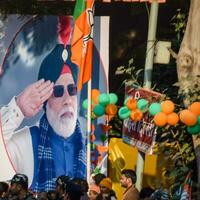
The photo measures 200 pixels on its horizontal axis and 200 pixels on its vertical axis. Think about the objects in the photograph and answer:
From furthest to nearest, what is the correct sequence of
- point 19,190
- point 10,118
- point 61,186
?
point 10,118 < point 19,190 < point 61,186

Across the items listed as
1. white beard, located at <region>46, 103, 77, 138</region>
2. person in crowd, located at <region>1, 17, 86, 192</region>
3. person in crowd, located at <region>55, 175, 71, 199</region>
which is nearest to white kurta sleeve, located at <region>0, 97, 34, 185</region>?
person in crowd, located at <region>1, 17, 86, 192</region>

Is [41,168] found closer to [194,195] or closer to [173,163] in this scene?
[173,163]

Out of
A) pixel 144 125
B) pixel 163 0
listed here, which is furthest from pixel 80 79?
pixel 163 0

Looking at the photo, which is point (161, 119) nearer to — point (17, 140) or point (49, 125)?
point (49, 125)

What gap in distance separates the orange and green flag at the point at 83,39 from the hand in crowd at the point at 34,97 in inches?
71.1

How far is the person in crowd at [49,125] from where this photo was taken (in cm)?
1320

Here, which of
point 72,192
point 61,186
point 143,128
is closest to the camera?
point 72,192

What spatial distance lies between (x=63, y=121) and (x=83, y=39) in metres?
2.17

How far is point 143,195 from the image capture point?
30.6ft

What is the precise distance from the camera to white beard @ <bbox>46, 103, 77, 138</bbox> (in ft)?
43.4

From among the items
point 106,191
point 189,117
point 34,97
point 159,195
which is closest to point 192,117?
point 189,117

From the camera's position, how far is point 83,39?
457 inches

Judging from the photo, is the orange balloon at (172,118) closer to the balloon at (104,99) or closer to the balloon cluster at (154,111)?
the balloon cluster at (154,111)

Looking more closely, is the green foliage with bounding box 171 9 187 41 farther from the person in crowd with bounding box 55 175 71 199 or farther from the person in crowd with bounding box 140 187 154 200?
the person in crowd with bounding box 55 175 71 199
